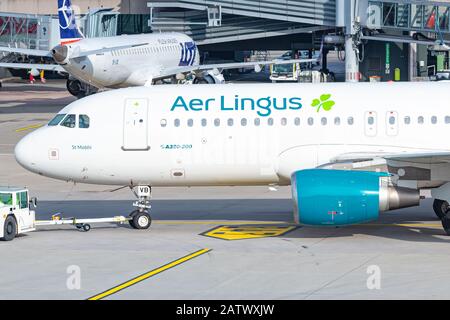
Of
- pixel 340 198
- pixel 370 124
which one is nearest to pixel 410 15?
pixel 370 124

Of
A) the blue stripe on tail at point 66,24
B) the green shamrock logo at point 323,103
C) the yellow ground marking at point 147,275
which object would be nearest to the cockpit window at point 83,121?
the yellow ground marking at point 147,275

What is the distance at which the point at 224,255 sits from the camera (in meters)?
22.4

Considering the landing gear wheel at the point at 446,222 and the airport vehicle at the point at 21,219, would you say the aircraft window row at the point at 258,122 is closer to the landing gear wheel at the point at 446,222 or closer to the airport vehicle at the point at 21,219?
the airport vehicle at the point at 21,219

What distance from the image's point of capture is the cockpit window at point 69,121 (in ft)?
84.7

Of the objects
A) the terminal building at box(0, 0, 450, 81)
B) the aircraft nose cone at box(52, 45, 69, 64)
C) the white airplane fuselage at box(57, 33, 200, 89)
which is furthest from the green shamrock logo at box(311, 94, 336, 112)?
the terminal building at box(0, 0, 450, 81)

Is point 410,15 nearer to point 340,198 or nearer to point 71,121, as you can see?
point 71,121

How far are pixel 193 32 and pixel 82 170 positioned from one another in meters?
57.9

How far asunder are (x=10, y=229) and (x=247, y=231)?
5.89 m

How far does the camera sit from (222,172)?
82.5ft

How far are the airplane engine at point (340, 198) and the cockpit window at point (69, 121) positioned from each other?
626 centimetres

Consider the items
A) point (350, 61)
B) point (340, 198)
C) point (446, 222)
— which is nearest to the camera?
point (340, 198)

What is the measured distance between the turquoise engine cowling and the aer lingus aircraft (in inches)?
1467
